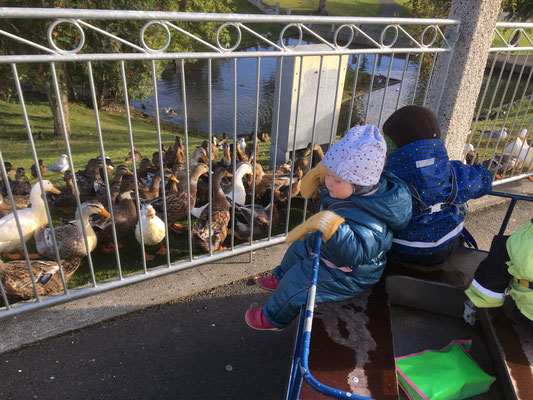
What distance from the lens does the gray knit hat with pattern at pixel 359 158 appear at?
2.55 metres

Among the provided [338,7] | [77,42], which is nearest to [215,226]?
[77,42]

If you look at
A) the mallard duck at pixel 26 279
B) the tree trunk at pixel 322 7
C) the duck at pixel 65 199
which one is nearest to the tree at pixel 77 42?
the duck at pixel 65 199

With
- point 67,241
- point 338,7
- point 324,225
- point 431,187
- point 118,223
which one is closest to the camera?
point 324,225

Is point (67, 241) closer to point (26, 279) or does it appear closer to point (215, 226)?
point (26, 279)

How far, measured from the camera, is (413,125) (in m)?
3.12

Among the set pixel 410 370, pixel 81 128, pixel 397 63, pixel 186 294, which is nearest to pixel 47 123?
pixel 81 128

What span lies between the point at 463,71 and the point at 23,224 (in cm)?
569

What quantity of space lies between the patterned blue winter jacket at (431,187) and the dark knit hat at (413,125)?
0.08m

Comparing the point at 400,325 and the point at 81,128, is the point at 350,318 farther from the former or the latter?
the point at 81,128

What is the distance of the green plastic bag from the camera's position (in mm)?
2754

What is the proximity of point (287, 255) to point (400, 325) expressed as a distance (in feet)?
3.87

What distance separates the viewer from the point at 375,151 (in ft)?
8.39

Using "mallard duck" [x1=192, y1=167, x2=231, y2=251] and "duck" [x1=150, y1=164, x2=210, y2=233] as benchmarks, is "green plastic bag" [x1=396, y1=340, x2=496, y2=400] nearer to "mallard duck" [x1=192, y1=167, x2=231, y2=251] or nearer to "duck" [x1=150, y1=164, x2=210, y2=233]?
"mallard duck" [x1=192, y1=167, x2=231, y2=251]

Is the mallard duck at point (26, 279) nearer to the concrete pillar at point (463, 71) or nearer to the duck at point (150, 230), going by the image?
the duck at point (150, 230)
